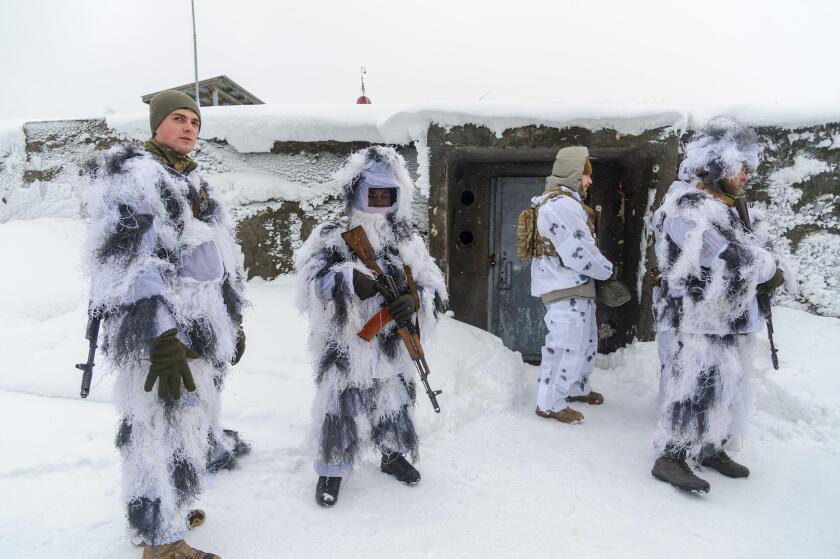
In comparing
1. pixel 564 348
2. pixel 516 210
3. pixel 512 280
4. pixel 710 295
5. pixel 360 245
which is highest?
pixel 516 210

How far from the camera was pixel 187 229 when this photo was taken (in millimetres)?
1771

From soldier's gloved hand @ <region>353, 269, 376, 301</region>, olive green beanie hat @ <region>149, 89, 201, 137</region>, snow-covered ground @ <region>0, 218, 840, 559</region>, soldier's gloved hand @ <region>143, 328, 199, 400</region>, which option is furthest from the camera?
soldier's gloved hand @ <region>353, 269, 376, 301</region>

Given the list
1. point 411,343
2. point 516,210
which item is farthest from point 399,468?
point 516,210

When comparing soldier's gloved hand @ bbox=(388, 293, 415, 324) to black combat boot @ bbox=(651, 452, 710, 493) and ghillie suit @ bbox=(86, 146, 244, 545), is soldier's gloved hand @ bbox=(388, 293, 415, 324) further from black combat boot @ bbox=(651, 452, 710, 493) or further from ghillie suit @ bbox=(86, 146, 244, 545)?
black combat boot @ bbox=(651, 452, 710, 493)

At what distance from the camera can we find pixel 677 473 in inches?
94.9

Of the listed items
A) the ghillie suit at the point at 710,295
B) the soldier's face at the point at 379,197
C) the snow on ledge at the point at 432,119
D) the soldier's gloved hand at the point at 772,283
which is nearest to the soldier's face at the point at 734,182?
the ghillie suit at the point at 710,295

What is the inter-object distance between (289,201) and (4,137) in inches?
122

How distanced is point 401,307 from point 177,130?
116 cm

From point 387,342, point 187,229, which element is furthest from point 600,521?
point 187,229

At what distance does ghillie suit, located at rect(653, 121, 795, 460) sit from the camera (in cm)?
228

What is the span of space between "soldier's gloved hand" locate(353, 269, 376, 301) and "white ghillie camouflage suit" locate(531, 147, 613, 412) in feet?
4.55

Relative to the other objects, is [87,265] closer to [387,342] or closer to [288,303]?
[387,342]

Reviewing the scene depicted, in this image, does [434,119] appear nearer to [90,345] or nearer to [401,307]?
[401,307]

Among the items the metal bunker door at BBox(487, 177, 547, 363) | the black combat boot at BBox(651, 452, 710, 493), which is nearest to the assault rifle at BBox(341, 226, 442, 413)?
the black combat boot at BBox(651, 452, 710, 493)
